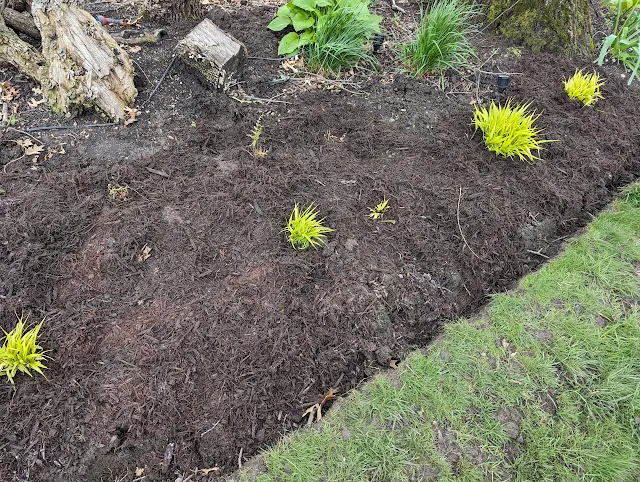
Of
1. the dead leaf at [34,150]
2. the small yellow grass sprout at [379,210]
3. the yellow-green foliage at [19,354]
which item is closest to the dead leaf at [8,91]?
the dead leaf at [34,150]

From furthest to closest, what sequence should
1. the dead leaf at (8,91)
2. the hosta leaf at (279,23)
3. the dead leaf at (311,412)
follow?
the hosta leaf at (279,23) → the dead leaf at (8,91) → the dead leaf at (311,412)

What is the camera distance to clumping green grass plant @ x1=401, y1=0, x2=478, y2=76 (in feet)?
11.3

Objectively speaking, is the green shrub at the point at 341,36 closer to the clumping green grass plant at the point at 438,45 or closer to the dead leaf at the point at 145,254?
the clumping green grass plant at the point at 438,45

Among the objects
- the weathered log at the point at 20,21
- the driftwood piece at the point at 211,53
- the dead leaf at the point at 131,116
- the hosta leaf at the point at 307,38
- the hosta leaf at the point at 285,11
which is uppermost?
the hosta leaf at the point at 285,11

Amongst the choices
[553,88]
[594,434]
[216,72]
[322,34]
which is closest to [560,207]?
[553,88]

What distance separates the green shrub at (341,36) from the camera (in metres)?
3.41

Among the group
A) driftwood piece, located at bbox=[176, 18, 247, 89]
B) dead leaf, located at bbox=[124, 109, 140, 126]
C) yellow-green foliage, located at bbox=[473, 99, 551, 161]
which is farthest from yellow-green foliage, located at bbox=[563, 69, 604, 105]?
dead leaf, located at bbox=[124, 109, 140, 126]

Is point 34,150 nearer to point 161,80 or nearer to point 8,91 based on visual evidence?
point 8,91

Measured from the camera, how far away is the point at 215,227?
8.02 feet

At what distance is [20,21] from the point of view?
3176 mm

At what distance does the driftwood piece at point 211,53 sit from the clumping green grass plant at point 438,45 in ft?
4.96

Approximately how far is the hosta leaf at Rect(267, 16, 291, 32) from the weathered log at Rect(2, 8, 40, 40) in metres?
1.90

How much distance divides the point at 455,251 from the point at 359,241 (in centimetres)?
62

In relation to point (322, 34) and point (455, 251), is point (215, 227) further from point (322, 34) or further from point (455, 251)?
point (322, 34)
